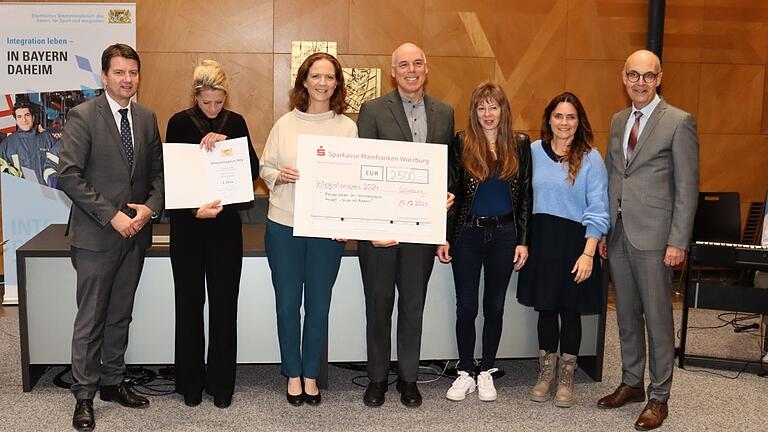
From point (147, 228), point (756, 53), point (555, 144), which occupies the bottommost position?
point (147, 228)

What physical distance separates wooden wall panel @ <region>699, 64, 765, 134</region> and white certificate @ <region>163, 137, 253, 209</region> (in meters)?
5.28

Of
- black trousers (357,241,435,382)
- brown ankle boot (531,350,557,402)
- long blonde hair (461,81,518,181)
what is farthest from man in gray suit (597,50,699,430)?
black trousers (357,241,435,382)

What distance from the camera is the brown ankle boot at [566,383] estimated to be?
12.5 ft

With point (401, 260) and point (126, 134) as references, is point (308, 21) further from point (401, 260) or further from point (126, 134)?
point (401, 260)

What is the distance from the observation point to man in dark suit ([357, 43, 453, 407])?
3.54 m

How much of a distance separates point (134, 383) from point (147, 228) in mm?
943

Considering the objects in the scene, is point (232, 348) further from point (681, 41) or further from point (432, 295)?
point (681, 41)

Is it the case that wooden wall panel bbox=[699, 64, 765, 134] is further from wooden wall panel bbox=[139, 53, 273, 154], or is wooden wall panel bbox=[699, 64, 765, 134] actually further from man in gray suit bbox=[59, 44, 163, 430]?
man in gray suit bbox=[59, 44, 163, 430]

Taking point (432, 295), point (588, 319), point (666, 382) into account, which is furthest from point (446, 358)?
point (666, 382)

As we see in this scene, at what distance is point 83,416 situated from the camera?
11.1ft

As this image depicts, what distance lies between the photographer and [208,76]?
10.7 ft

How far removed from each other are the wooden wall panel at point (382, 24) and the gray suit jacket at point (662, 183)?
3297mm

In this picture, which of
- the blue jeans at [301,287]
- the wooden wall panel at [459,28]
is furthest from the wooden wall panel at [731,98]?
the blue jeans at [301,287]

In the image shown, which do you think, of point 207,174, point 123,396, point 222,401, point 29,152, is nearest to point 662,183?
point 207,174
